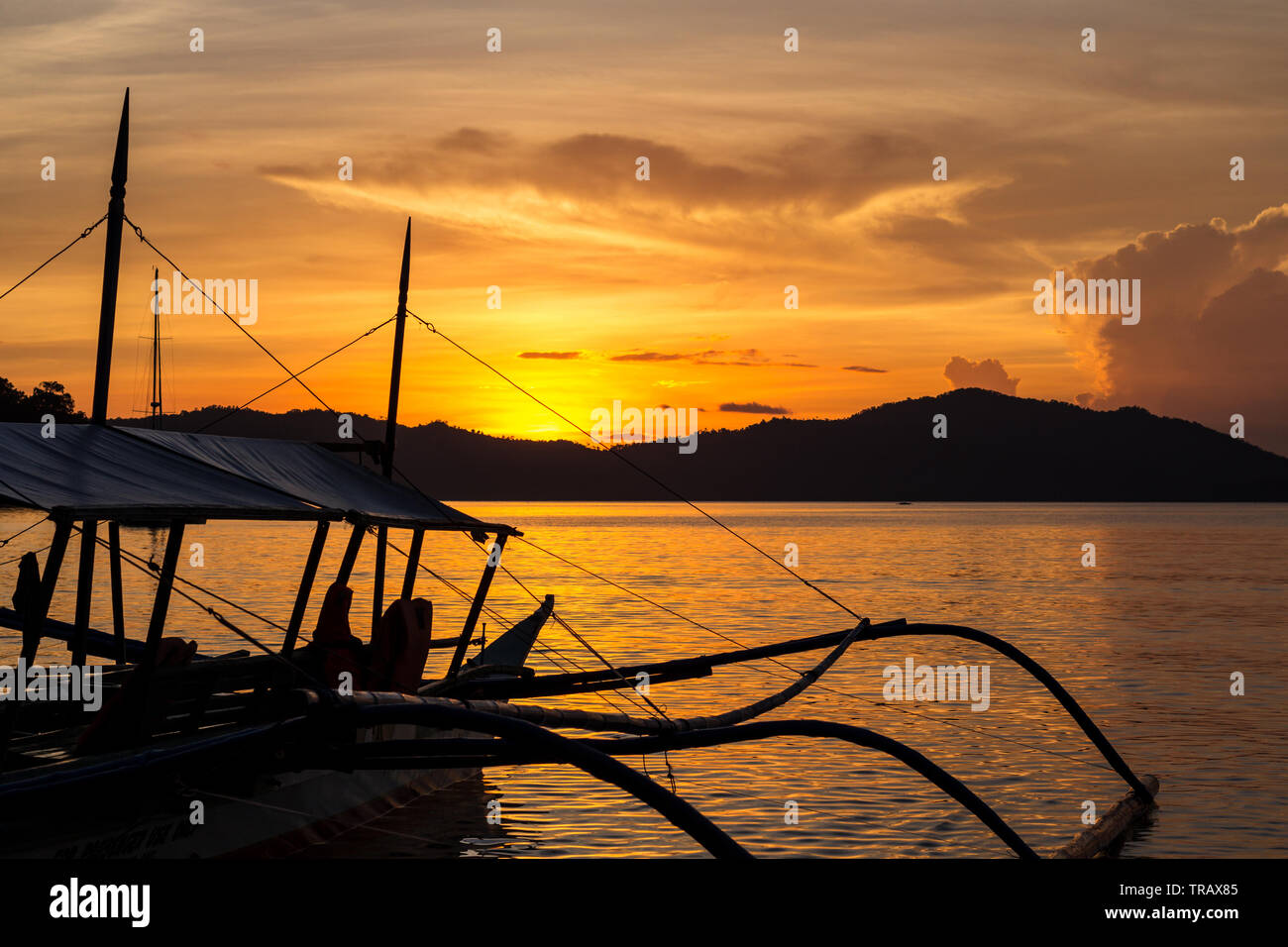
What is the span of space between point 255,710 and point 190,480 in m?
2.81

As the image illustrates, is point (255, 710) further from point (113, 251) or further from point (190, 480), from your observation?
point (113, 251)

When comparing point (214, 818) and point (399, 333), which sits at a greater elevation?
point (399, 333)

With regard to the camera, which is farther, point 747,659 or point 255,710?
point 747,659

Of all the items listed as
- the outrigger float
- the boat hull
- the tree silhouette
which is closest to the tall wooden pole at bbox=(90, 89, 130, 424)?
the outrigger float

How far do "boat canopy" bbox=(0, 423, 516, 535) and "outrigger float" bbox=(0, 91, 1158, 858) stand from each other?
0.04m

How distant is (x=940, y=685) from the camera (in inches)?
1174

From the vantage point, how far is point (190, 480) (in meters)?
13.0

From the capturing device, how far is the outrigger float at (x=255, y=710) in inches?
361

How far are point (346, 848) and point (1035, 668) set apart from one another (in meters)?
10.2

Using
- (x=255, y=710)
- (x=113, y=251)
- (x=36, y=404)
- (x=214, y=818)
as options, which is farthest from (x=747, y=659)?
(x=36, y=404)

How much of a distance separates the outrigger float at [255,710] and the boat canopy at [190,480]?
0.04 metres
